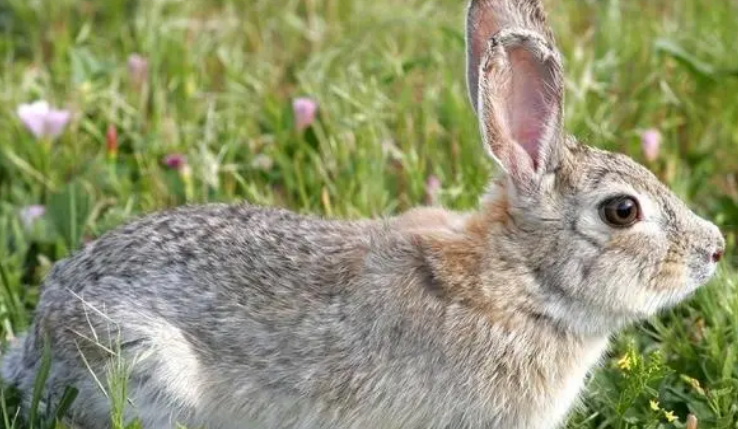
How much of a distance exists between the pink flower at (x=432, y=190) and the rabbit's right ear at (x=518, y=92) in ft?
4.01

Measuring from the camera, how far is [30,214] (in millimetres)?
6973

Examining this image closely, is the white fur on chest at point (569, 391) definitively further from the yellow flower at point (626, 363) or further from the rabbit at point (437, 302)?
the yellow flower at point (626, 363)

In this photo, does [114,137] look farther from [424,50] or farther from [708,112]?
[708,112]

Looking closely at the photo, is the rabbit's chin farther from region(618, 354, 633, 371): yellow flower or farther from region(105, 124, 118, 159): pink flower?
region(105, 124, 118, 159): pink flower

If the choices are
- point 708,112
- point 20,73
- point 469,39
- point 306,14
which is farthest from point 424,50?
point 469,39

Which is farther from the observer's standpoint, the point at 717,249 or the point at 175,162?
the point at 175,162

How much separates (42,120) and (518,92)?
105 inches

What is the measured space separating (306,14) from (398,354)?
12.9 feet

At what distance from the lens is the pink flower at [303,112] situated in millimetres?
7387

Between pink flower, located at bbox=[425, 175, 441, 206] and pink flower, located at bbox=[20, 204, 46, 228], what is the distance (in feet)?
5.62

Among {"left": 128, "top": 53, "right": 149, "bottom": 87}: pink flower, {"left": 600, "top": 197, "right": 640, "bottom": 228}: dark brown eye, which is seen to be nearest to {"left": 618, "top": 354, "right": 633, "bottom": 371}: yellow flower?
{"left": 600, "top": 197, "right": 640, "bottom": 228}: dark brown eye

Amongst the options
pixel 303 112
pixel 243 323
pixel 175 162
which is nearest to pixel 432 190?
pixel 303 112

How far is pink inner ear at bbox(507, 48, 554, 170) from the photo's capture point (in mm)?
5605

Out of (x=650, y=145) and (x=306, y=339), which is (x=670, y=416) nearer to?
(x=306, y=339)
